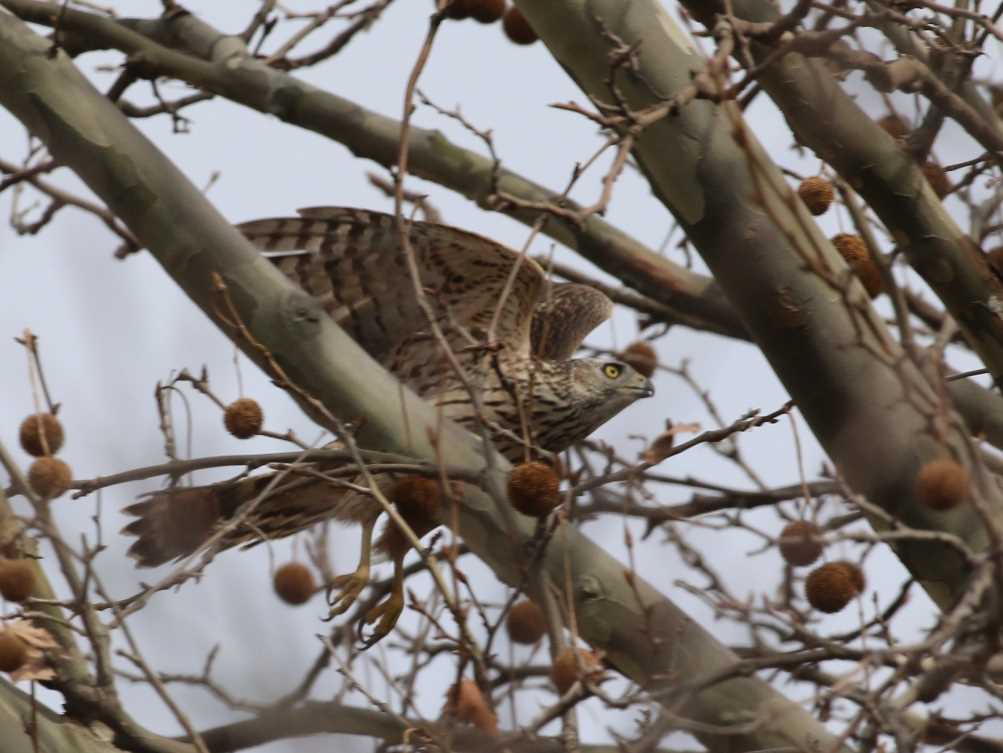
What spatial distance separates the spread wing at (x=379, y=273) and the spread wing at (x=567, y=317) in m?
0.43

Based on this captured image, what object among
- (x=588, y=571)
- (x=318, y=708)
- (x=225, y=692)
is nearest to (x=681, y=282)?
(x=588, y=571)

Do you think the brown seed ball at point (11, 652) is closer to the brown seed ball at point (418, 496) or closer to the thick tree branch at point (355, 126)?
the brown seed ball at point (418, 496)

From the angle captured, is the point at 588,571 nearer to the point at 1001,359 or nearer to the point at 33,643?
the point at 1001,359

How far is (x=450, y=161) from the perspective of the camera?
521 centimetres

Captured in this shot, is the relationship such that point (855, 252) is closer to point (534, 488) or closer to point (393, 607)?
point (534, 488)

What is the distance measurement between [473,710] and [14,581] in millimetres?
1058

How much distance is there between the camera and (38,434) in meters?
3.67

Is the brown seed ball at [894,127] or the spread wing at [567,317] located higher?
the spread wing at [567,317]

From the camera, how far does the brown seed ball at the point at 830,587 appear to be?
11.2 feet

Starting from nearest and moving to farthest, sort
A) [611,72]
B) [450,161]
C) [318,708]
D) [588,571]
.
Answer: [611,72], [318,708], [588,571], [450,161]

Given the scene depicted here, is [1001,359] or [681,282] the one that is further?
[681,282]

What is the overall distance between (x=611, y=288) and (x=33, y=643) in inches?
129

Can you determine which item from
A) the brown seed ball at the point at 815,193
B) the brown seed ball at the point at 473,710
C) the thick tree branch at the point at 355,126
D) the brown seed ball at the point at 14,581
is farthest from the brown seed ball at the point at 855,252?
the brown seed ball at the point at 14,581

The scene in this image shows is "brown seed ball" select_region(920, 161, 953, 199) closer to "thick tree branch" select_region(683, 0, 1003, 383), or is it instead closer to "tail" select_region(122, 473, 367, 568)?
"thick tree branch" select_region(683, 0, 1003, 383)
